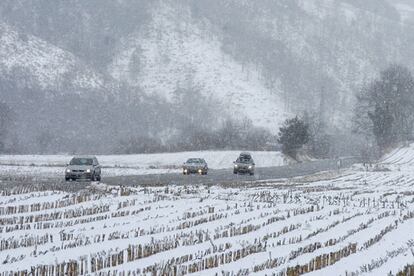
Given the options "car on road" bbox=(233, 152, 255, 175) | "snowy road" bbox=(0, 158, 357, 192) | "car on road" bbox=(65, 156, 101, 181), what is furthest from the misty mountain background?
"car on road" bbox=(65, 156, 101, 181)

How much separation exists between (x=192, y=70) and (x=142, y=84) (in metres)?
15.9

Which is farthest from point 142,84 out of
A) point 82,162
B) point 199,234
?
point 199,234

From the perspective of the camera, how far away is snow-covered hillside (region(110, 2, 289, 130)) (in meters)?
163

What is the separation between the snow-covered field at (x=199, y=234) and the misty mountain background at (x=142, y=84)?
60004mm

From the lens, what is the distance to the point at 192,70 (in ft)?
568

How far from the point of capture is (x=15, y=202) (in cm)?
2136

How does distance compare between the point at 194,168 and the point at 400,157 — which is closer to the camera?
the point at 194,168

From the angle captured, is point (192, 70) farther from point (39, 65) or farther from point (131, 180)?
point (131, 180)

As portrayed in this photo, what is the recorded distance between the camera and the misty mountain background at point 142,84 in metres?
119

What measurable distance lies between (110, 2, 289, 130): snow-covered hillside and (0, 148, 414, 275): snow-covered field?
12768 centimetres

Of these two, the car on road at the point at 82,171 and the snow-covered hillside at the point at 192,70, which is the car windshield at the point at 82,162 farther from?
the snow-covered hillside at the point at 192,70

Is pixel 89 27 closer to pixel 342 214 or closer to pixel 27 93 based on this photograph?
pixel 27 93

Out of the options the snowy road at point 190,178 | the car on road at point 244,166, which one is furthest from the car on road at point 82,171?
the car on road at point 244,166

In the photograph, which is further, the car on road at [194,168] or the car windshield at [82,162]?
the car on road at [194,168]
